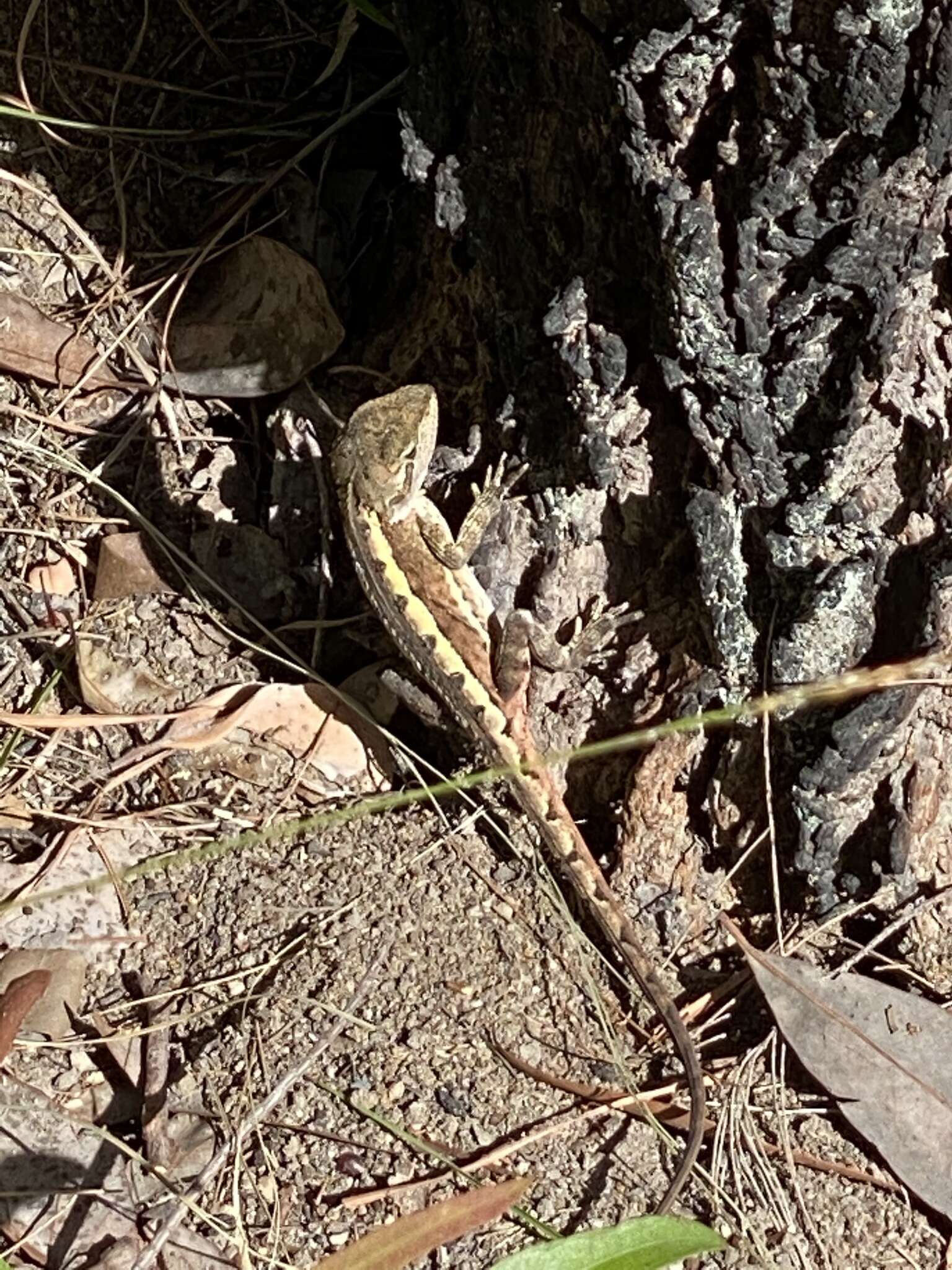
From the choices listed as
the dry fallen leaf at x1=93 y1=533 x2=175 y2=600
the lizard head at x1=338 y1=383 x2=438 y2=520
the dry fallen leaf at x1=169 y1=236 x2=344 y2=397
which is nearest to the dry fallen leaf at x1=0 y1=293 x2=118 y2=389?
the dry fallen leaf at x1=169 y1=236 x2=344 y2=397

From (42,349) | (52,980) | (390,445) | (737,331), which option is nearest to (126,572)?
(42,349)

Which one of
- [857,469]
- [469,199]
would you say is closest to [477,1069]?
[857,469]

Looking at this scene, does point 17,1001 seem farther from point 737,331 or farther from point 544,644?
point 737,331

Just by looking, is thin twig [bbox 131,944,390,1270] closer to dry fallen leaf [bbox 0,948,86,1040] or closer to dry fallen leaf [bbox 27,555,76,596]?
dry fallen leaf [bbox 0,948,86,1040]

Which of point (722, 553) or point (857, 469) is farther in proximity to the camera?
point (722, 553)

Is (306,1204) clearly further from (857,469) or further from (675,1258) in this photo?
(857,469)

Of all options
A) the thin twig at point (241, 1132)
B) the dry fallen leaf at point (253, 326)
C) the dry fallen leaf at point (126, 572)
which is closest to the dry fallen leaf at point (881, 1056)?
the thin twig at point (241, 1132)
